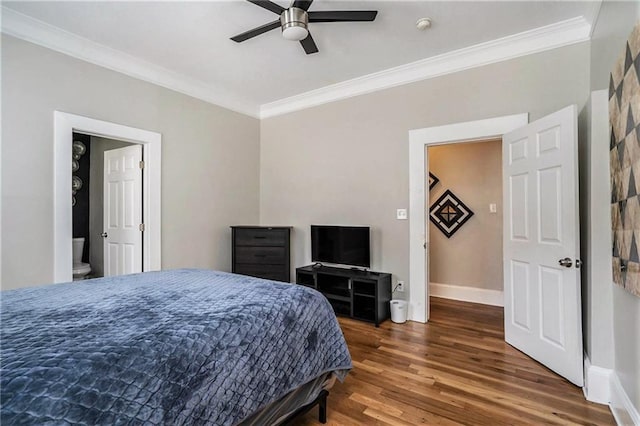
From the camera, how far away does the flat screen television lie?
→ 3721 millimetres

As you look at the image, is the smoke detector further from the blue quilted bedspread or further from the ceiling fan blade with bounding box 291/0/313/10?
the blue quilted bedspread

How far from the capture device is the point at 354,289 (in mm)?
3607

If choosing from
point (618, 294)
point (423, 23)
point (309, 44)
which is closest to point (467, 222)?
point (618, 294)

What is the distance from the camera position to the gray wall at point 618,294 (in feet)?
5.15

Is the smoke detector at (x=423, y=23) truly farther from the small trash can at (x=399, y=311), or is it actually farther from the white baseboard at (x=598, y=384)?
the white baseboard at (x=598, y=384)

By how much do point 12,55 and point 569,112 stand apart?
14.5ft

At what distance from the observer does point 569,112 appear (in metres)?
2.29

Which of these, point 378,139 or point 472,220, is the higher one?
point 378,139

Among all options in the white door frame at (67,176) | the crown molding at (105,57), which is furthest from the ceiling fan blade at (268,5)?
the white door frame at (67,176)

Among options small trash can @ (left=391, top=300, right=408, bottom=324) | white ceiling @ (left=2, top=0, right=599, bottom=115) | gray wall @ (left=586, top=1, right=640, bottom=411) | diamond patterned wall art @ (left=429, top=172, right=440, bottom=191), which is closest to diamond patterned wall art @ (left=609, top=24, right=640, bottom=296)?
gray wall @ (left=586, top=1, right=640, bottom=411)

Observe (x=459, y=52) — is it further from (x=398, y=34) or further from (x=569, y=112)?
(x=569, y=112)

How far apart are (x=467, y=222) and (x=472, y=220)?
0.07 meters

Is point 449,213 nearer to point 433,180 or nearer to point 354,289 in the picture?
point 433,180

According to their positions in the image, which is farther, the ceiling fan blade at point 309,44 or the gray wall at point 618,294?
the ceiling fan blade at point 309,44
